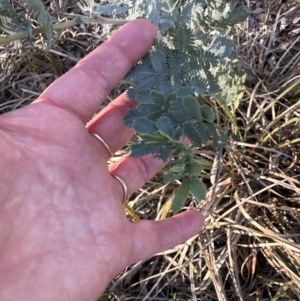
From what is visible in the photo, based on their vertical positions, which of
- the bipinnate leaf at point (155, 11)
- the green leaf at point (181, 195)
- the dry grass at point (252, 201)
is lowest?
the dry grass at point (252, 201)

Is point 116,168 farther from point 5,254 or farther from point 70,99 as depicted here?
point 5,254

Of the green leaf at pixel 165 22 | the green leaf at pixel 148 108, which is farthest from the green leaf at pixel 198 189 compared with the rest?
the green leaf at pixel 165 22

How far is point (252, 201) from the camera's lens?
80.7 inches

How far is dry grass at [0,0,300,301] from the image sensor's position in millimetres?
2088

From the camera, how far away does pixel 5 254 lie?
59.9 inches

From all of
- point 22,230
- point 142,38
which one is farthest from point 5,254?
point 142,38

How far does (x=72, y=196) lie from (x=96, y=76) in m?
0.42

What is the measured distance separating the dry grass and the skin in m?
0.43

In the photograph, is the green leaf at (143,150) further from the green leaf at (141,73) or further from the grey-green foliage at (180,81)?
the green leaf at (141,73)

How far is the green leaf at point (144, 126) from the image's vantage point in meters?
1.41

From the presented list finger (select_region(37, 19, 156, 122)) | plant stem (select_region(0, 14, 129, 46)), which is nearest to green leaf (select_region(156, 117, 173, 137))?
finger (select_region(37, 19, 156, 122))

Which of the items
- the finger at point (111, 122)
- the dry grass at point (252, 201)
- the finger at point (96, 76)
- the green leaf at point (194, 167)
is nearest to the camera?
the green leaf at point (194, 167)

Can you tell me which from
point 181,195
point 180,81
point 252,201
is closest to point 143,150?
point 181,195

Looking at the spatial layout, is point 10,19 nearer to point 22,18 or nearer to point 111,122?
point 22,18
